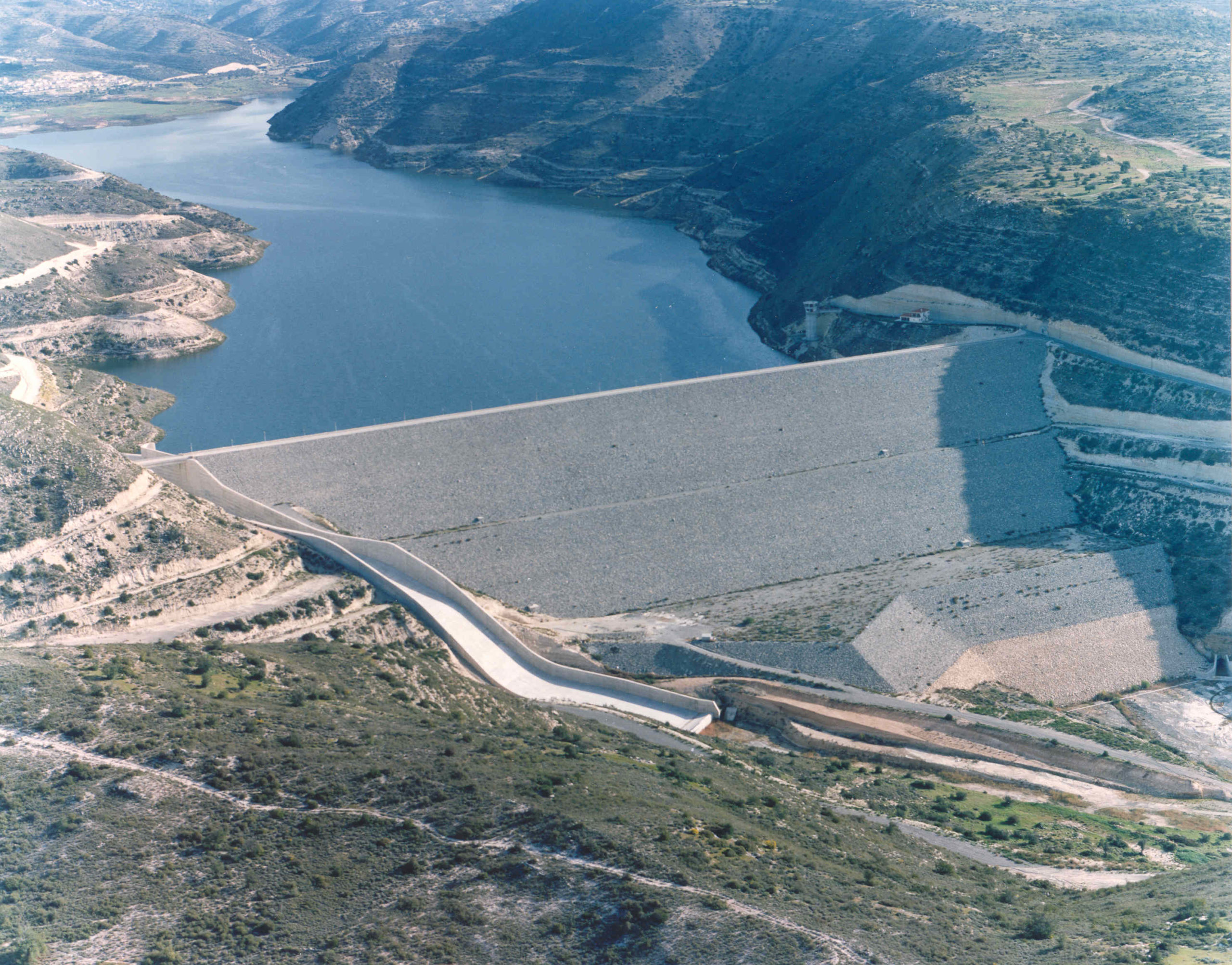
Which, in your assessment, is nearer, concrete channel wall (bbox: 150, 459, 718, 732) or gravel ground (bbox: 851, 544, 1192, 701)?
concrete channel wall (bbox: 150, 459, 718, 732)

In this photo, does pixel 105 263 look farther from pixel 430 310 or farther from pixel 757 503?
pixel 757 503

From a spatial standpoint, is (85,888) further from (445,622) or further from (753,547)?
(753,547)

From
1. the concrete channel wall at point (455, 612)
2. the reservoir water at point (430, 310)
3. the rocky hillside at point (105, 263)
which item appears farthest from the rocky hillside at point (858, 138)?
the rocky hillside at point (105, 263)

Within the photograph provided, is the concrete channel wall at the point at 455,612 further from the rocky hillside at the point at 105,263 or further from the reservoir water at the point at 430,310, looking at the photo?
A: the rocky hillside at the point at 105,263

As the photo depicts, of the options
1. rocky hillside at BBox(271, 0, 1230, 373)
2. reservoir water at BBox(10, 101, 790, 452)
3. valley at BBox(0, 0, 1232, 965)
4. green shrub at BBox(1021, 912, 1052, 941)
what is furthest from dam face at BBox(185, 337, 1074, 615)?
green shrub at BBox(1021, 912, 1052, 941)

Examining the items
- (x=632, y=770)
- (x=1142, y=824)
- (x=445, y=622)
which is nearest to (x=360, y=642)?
(x=445, y=622)

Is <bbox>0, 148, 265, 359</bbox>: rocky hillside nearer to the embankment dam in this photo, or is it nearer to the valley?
the valley
